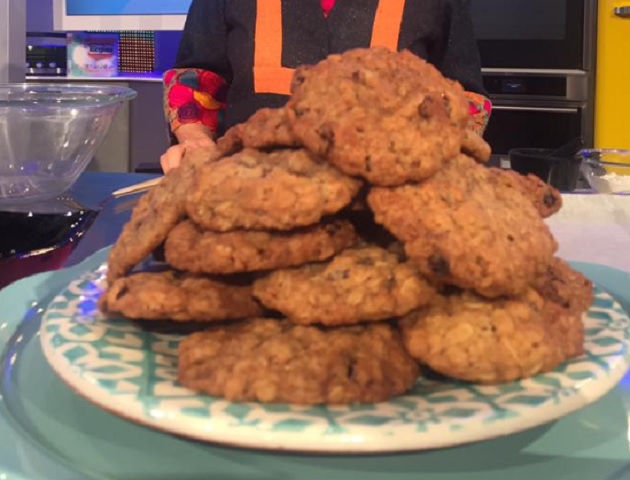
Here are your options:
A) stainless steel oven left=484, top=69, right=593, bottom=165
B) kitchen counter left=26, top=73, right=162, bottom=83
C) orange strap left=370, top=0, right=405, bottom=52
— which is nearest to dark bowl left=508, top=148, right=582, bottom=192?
orange strap left=370, top=0, right=405, bottom=52

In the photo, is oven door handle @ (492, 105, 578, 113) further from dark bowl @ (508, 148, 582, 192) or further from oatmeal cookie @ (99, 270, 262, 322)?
oatmeal cookie @ (99, 270, 262, 322)

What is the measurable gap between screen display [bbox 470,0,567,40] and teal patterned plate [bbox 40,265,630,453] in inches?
103

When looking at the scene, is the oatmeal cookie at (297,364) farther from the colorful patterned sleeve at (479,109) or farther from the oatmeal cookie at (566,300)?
the colorful patterned sleeve at (479,109)

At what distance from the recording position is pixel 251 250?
47cm

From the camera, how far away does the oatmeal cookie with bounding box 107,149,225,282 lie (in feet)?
1.77

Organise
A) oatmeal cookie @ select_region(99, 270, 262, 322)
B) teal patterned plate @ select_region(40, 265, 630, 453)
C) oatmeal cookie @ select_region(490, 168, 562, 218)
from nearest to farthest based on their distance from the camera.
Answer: teal patterned plate @ select_region(40, 265, 630, 453), oatmeal cookie @ select_region(99, 270, 262, 322), oatmeal cookie @ select_region(490, 168, 562, 218)

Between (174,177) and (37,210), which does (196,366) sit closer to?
(174,177)

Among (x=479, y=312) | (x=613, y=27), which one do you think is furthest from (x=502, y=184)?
(x=613, y=27)

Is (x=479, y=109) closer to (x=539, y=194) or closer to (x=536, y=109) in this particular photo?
(x=539, y=194)

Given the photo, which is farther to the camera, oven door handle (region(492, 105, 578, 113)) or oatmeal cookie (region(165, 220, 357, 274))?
oven door handle (region(492, 105, 578, 113))

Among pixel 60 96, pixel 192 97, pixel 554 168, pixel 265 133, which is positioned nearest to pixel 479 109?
pixel 554 168

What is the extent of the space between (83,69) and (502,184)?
329 cm

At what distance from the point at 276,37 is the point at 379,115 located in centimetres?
104

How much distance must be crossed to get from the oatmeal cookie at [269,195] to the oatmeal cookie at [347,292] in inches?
1.5
